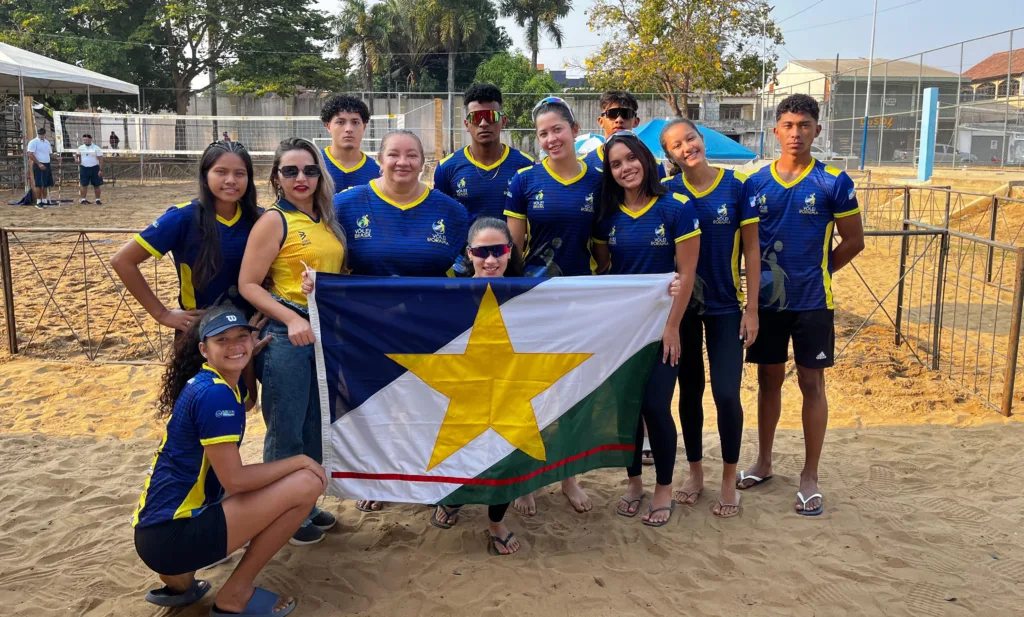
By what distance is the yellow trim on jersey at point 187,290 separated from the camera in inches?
144

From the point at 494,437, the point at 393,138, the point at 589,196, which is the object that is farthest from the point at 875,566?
the point at 393,138

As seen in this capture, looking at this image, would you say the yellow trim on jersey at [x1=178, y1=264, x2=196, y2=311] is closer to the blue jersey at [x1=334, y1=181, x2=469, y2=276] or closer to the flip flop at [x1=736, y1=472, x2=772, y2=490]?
the blue jersey at [x1=334, y1=181, x2=469, y2=276]

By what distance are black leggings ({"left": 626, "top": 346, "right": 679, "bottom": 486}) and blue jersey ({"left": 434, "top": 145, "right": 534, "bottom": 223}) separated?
4.19 feet

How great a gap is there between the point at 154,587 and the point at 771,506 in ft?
10.9

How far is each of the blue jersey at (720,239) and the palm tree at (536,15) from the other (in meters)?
45.2

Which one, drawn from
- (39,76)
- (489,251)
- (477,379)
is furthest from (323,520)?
(39,76)

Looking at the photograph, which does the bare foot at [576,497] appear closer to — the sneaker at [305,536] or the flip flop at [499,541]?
the flip flop at [499,541]

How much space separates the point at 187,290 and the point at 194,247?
23 centimetres

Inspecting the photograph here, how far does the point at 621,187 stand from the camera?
3.92 m

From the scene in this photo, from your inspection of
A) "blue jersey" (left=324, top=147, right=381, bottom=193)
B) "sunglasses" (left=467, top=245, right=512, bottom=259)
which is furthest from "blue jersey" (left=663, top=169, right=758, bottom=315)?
"blue jersey" (left=324, top=147, right=381, bottom=193)

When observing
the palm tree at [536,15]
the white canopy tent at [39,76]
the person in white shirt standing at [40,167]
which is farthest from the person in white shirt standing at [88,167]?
the palm tree at [536,15]

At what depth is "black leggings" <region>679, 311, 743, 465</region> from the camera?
160 inches

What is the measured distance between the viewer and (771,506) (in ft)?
14.6

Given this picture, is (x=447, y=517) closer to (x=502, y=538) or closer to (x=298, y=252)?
(x=502, y=538)
